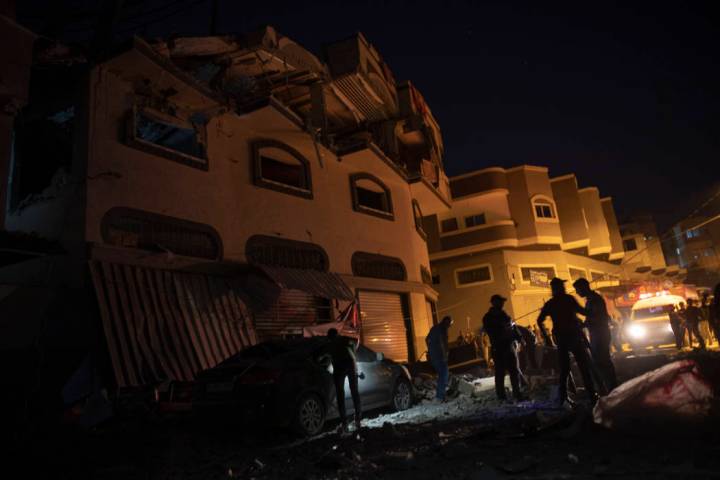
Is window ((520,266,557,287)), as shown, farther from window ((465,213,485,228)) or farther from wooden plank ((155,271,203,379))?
wooden plank ((155,271,203,379))

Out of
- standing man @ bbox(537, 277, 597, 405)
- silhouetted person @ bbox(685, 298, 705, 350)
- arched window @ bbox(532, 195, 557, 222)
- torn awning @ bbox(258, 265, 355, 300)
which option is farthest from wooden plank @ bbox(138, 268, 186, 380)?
arched window @ bbox(532, 195, 557, 222)

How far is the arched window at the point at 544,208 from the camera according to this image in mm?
29211

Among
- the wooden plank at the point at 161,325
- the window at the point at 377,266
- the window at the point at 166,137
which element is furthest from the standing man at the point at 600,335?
the window at the point at 166,137

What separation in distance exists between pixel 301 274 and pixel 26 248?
602 cm

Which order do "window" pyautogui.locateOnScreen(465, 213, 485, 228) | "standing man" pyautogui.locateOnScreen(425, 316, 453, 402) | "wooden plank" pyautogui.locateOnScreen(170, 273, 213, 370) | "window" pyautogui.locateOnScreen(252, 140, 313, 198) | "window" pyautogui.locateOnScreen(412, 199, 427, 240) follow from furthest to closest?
"window" pyautogui.locateOnScreen(465, 213, 485, 228), "window" pyautogui.locateOnScreen(412, 199, 427, 240), "window" pyautogui.locateOnScreen(252, 140, 313, 198), "standing man" pyautogui.locateOnScreen(425, 316, 453, 402), "wooden plank" pyautogui.locateOnScreen(170, 273, 213, 370)

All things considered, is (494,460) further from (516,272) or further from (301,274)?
(516,272)

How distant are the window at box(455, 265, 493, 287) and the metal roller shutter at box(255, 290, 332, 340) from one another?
1666 cm

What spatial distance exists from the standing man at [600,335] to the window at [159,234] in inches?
317

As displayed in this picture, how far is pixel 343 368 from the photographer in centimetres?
808

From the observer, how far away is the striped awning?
9234 millimetres

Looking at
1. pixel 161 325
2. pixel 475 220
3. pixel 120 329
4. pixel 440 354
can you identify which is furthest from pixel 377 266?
pixel 475 220

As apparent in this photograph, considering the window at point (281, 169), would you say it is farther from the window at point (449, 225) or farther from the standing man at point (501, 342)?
the window at point (449, 225)

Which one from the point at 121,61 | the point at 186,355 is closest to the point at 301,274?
the point at 186,355

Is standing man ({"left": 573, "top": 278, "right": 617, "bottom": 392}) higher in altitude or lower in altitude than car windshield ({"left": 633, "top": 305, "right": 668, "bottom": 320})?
lower
